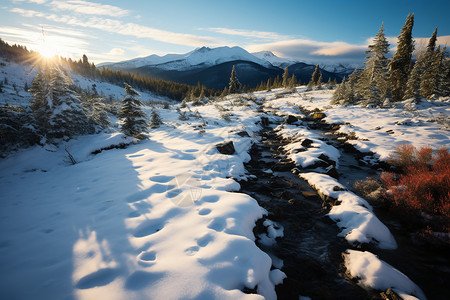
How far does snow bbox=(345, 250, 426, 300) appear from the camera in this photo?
3.82 m

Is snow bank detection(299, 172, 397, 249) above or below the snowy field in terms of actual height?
below

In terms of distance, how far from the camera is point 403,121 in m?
13.8

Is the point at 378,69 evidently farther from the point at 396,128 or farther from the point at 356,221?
the point at 356,221

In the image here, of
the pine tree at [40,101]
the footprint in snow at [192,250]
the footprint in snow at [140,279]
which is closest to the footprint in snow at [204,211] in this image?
the footprint in snow at [192,250]

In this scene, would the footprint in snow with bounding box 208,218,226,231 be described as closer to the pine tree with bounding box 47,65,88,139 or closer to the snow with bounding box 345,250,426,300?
the snow with bounding box 345,250,426,300

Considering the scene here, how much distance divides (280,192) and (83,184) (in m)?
7.64

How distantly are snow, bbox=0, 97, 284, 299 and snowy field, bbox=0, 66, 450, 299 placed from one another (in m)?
0.02

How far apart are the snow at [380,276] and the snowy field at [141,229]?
0.02 m

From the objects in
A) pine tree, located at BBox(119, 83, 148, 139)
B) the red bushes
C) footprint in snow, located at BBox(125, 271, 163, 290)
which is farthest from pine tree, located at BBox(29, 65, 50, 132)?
the red bushes

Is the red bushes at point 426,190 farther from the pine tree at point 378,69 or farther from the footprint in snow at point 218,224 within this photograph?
the pine tree at point 378,69

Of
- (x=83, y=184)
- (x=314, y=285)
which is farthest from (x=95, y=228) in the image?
(x=314, y=285)

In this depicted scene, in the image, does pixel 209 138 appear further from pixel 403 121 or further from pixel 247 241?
pixel 403 121

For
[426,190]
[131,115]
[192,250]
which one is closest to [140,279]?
[192,250]

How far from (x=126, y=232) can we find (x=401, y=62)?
36608mm
